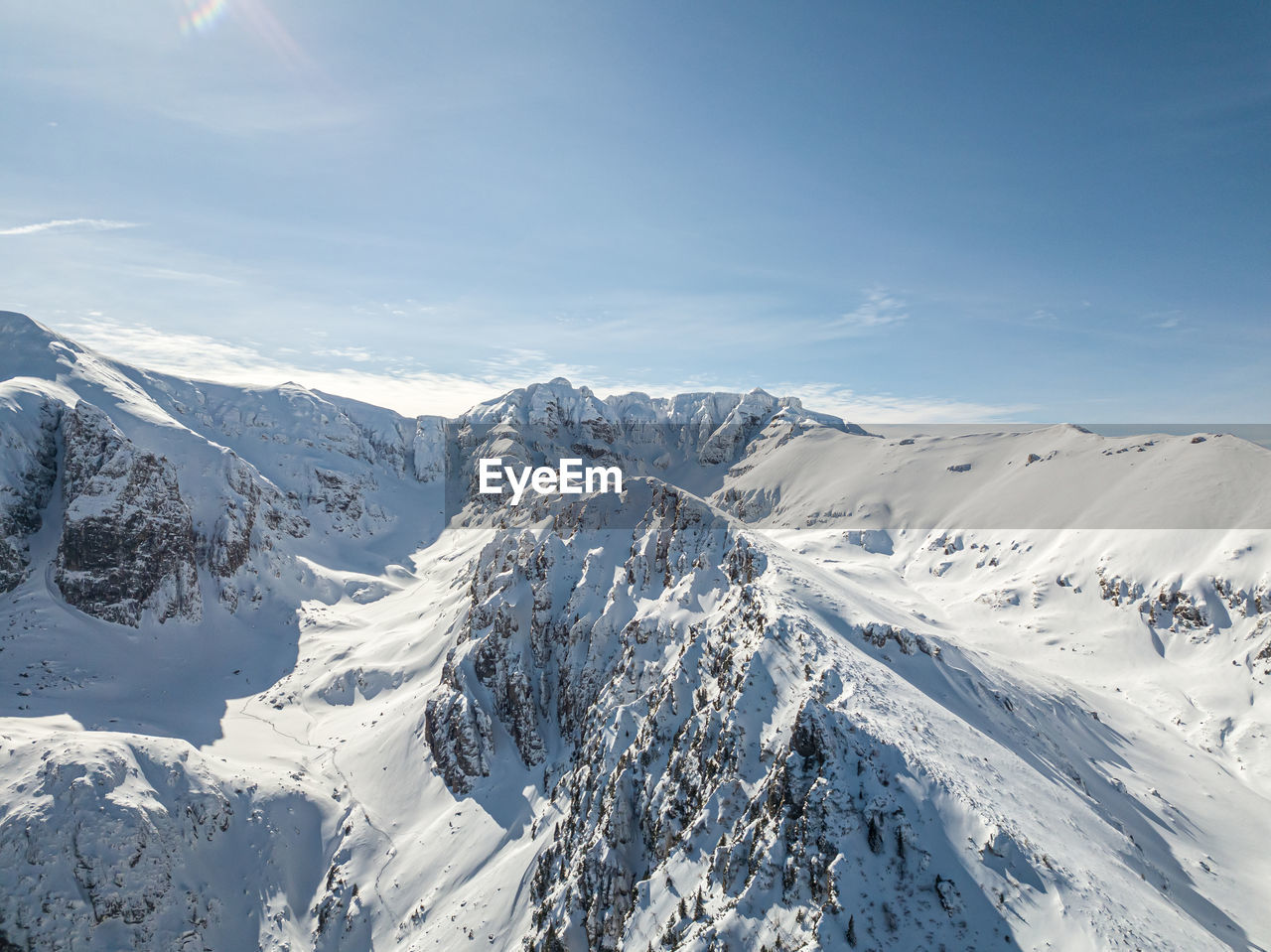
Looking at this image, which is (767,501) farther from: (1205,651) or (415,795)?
(415,795)

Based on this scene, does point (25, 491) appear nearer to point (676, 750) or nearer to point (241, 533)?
point (241, 533)

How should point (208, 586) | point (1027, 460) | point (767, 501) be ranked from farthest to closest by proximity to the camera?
point (767, 501) → point (1027, 460) → point (208, 586)

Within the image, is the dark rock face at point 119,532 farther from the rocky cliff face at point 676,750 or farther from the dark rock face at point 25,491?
the rocky cliff face at point 676,750

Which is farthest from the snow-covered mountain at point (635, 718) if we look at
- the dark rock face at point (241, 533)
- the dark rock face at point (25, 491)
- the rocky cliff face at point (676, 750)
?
the dark rock face at point (241, 533)

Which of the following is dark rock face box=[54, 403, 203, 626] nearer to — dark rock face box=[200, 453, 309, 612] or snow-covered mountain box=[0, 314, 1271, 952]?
snow-covered mountain box=[0, 314, 1271, 952]

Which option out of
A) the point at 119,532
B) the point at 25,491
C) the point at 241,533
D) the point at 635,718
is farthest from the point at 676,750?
the point at 25,491

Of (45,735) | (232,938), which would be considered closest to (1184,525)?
(232,938)
